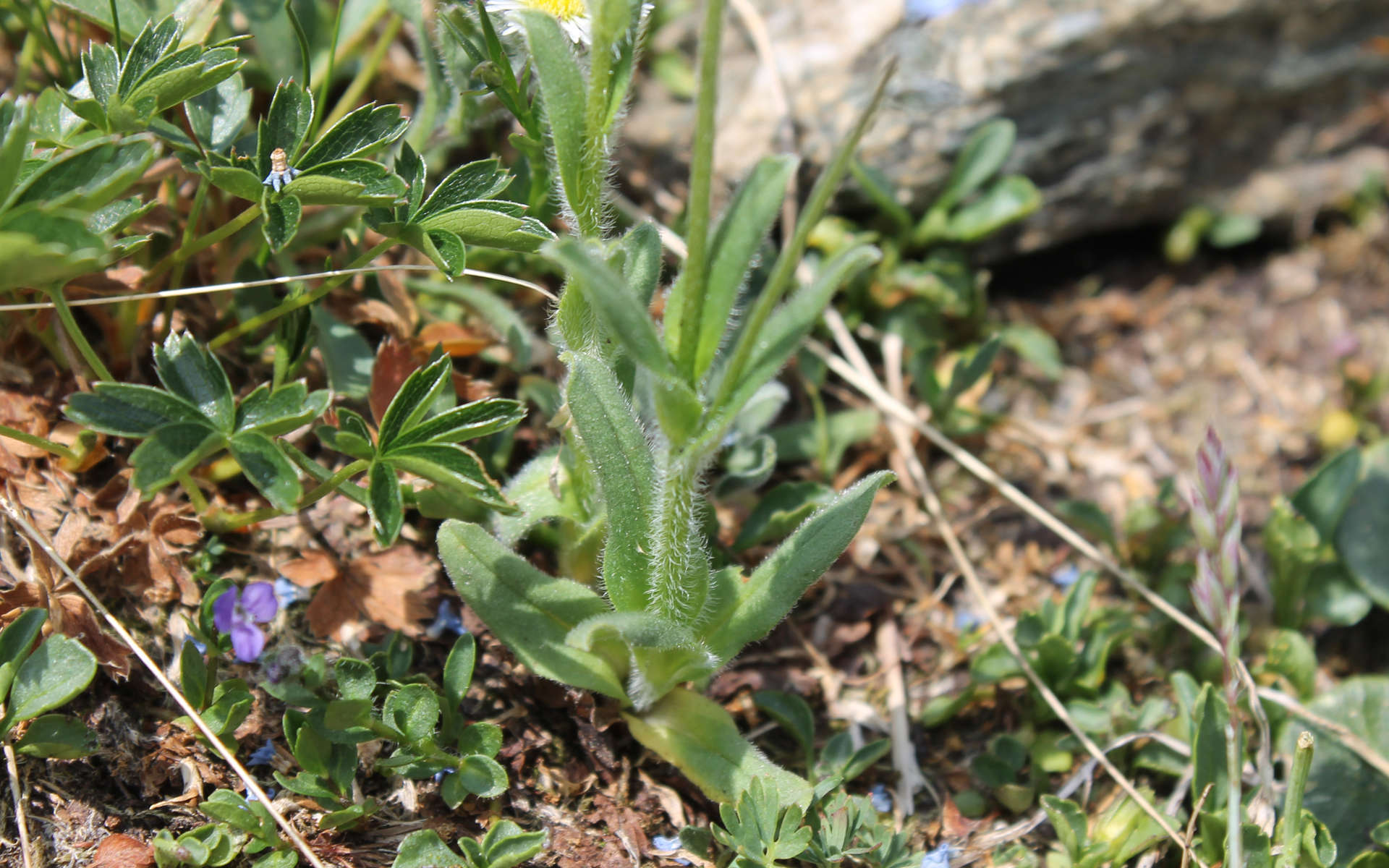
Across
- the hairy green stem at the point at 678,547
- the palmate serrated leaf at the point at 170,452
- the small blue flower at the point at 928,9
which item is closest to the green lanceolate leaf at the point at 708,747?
the hairy green stem at the point at 678,547

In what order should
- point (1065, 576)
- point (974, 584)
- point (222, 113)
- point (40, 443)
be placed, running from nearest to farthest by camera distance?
point (40, 443) < point (222, 113) < point (974, 584) < point (1065, 576)

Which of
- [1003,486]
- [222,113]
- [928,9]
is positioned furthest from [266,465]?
[928,9]

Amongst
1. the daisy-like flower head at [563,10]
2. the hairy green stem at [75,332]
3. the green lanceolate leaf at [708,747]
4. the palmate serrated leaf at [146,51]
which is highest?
the palmate serrated leaf at [146,51]

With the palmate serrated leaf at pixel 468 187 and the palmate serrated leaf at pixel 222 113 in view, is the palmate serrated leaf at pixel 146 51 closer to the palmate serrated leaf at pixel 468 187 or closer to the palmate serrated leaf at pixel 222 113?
the palmate serrated leaf at pixel 222 113

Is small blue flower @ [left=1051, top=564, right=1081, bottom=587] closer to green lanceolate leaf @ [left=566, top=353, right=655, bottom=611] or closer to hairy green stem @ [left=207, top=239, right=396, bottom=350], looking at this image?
green lanceolate leaf @ [left=566, top=353, right=655, bottom=611]

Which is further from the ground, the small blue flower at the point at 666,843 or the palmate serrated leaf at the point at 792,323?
the palmate serrated leaf at the point at 792,323

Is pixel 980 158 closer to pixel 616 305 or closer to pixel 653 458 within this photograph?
pixel 653 458

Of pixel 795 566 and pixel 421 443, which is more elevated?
pixel 421 443

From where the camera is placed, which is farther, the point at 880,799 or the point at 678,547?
the point at 880,799
